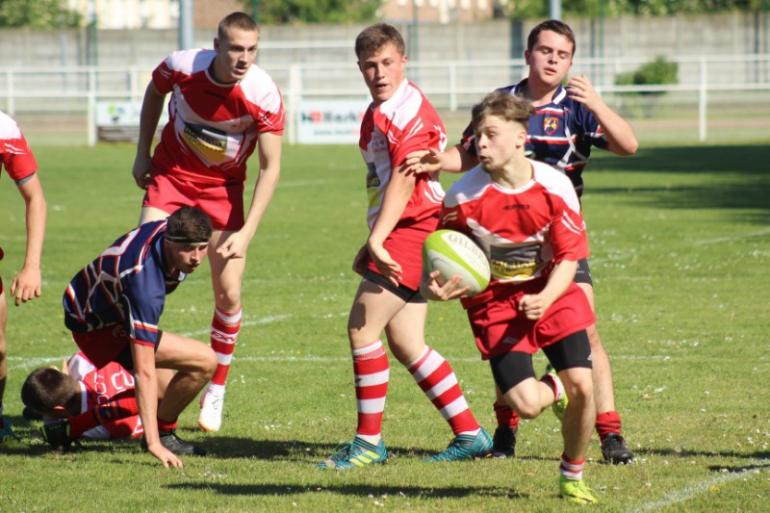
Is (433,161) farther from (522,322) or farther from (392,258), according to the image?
(522,322)

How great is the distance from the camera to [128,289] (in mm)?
6859

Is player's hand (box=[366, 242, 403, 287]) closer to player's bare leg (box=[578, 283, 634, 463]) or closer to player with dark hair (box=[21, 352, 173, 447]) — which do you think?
player's bare leg (box=[578, 283, 634, 463])

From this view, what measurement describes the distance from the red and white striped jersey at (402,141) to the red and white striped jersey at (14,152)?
1.82 meters

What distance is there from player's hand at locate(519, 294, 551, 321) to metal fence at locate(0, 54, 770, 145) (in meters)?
31.3

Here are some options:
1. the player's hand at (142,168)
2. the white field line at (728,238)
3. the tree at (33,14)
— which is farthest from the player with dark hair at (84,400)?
the tree at (33,14)

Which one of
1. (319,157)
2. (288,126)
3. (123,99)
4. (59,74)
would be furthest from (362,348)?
(59,74)

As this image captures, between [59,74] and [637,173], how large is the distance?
25.7 meters

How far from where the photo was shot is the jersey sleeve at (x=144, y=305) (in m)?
6.81

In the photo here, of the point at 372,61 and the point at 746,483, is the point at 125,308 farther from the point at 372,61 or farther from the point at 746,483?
the point at 746,483

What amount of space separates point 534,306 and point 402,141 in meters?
1.36

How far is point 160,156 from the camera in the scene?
833cm

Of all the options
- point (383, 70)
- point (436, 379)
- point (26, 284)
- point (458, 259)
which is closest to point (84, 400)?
point (26, 284)

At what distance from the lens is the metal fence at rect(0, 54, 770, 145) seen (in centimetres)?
3853

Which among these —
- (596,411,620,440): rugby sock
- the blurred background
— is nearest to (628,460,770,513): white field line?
(596,411,620,440): rugby sock
